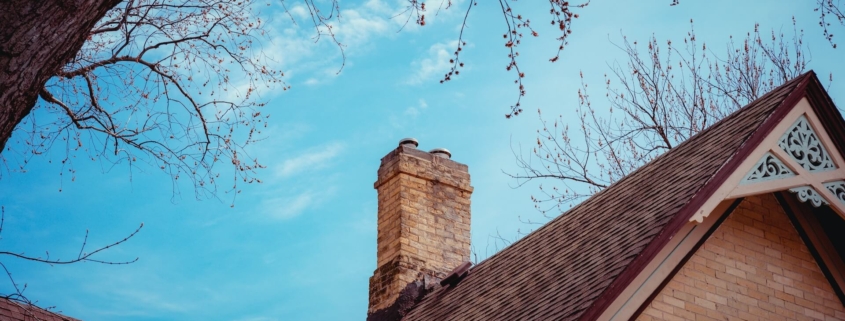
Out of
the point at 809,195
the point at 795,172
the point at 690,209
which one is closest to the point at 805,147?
the point at 795,172

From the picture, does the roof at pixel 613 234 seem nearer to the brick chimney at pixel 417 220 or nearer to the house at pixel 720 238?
the house at pixel 720 238

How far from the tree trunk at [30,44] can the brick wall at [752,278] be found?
5.68 meters

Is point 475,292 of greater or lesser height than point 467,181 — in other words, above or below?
below

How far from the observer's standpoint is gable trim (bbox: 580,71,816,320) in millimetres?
7770

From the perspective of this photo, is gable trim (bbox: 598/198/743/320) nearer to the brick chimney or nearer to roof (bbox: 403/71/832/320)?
roof (bbox: 403/71/832/320)

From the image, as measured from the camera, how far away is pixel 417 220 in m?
14.3

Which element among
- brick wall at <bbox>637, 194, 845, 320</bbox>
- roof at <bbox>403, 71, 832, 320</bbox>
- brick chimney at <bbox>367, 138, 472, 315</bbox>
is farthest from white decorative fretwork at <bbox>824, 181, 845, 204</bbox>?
brick chimney at <bbox>367, 138, 472, 315</bbox>

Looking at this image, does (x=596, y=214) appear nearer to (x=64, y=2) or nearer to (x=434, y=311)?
(x=434, y=311)

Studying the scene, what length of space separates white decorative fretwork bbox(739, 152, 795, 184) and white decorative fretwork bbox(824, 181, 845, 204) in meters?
0.47

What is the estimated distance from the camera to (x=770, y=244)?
925cm

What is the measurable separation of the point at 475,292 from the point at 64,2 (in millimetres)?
8314

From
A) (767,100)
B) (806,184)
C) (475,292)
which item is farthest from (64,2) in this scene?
(475,292)

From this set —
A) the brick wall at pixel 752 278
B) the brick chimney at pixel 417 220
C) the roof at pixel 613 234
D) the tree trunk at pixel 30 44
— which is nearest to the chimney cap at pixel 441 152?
the brick chimney at pixel 417 220

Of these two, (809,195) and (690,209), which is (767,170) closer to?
(809,195)
